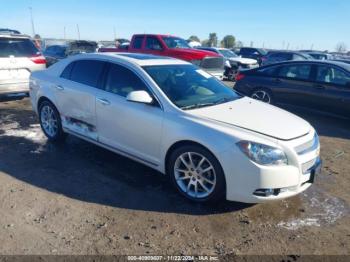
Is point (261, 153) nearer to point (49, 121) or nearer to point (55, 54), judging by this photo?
point (49, 121)

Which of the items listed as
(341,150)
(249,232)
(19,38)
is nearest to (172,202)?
(249,232)

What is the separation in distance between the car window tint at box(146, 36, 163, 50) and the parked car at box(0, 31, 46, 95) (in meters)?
5.10

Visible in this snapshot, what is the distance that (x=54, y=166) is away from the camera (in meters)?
4.76

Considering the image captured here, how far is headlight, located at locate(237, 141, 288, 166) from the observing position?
11.1ft

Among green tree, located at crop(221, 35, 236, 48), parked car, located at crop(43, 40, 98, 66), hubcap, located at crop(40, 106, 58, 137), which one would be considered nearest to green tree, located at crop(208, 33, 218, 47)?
green tree, located at crop(221, 35, 236, 48)

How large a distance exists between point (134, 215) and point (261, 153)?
1.52 metres

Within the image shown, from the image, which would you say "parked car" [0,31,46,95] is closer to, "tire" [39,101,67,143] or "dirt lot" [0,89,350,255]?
"tire" [39,101,67,143]

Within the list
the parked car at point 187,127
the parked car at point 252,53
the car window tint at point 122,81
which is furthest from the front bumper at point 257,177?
the parked car at point 252,53

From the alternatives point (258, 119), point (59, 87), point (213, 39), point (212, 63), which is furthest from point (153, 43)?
point (213, 39)

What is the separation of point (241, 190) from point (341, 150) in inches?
139

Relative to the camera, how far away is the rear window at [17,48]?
25.2 feet

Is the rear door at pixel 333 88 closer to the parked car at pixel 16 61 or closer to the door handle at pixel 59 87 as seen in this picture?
the door handle at pixel 59 87

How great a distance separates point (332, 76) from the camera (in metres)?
7.63

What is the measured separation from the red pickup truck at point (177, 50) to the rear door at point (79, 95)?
702 centimetres
